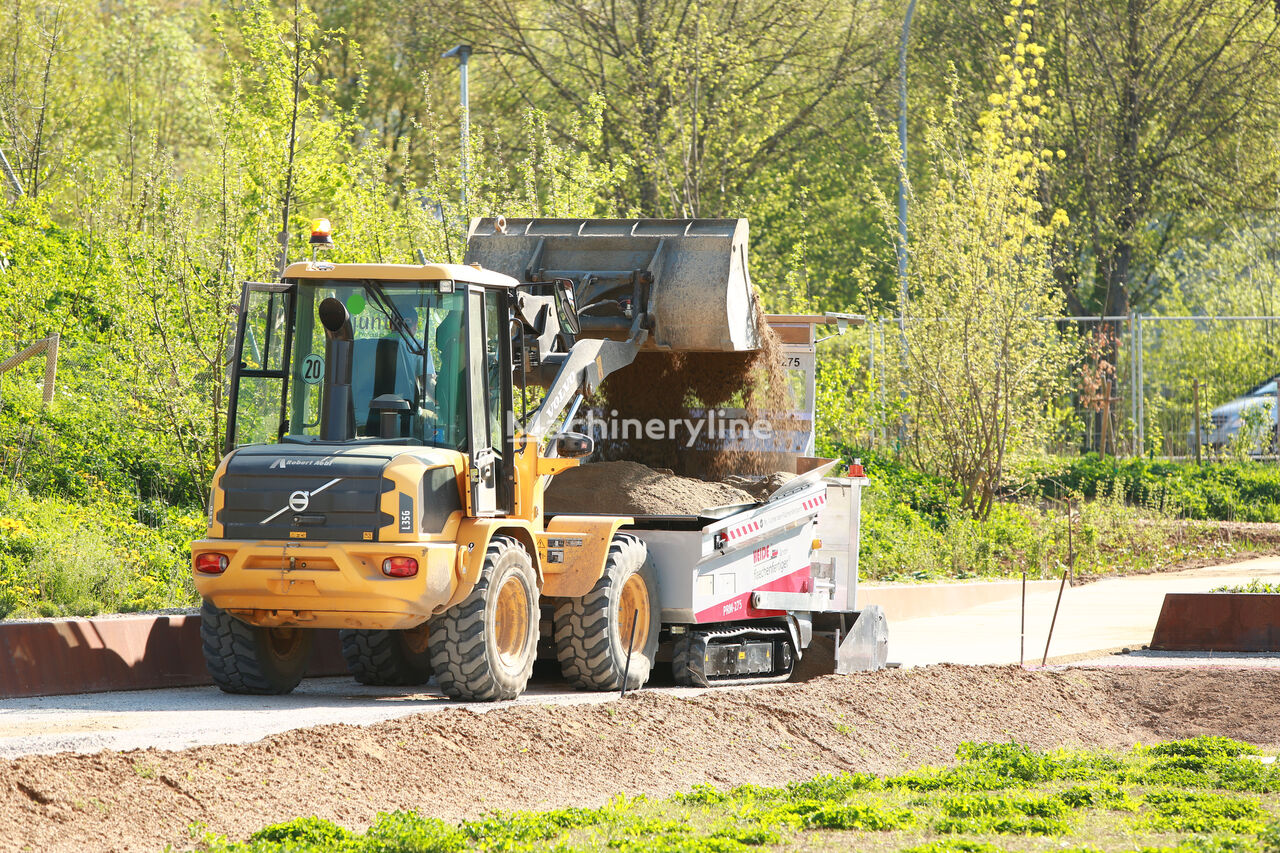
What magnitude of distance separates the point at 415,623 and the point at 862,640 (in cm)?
451

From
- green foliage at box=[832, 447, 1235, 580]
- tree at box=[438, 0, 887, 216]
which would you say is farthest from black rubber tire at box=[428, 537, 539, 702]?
tree at box=[438, 0, 887, 216]

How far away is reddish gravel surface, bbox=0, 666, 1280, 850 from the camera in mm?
6246

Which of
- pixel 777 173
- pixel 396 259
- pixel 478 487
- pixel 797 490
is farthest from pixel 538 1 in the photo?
pixel 478 487

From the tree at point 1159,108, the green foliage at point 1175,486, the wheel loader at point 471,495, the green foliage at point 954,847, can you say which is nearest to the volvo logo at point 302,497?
the wheel loader at point 471,495

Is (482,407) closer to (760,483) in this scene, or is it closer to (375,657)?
(375,657)

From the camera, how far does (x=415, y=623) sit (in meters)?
9.00

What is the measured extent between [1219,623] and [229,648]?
349 inches

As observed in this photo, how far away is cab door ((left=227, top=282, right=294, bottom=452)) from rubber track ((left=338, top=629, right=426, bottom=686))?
175 cm

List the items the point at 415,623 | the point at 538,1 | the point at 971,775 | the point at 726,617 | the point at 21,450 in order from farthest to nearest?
the point at 538,1 < the point at 21,450 < the point at 726,617 < the point at 415,623 < the point at 971,775

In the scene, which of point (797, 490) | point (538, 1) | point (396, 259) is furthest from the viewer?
point (538, 1)

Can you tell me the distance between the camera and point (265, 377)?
31.8 ft

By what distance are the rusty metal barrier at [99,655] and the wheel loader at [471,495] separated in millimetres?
879

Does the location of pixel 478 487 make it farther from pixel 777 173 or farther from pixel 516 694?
pixel 777 173
